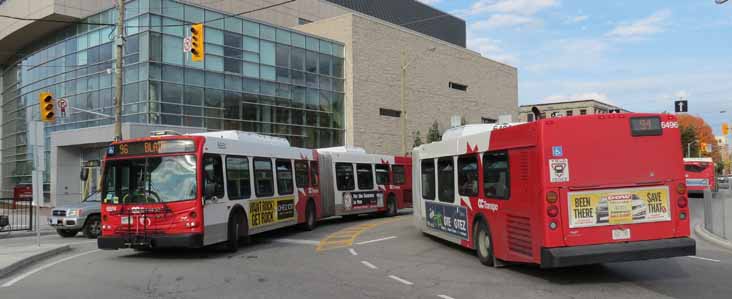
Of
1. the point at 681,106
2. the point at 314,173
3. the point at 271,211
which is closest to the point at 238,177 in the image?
the point at 271,211

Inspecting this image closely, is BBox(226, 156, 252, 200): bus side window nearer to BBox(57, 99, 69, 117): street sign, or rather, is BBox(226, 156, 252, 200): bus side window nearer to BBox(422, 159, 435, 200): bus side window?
BBox(422, 159, 435, 200): bus side window

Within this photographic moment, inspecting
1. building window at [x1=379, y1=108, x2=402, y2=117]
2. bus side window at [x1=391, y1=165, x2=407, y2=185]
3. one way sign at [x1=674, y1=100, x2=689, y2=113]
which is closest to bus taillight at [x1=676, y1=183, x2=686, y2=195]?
bus side window at [x1=391, y1=165, x2=407, y2=185]

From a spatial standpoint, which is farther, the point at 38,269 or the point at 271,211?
the point at 271,211

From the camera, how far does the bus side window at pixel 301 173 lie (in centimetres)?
1799

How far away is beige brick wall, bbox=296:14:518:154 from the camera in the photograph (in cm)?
4259

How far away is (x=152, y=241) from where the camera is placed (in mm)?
11844

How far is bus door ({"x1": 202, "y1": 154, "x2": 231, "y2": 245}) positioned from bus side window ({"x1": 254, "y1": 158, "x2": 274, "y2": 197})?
1788 millimetres

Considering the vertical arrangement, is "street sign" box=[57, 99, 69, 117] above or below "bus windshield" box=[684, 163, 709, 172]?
above

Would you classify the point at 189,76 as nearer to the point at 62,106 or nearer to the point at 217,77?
the point at 217,77

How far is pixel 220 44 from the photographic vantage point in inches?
1325

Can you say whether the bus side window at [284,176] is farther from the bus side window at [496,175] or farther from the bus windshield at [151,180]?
the bus side window at [496,175]

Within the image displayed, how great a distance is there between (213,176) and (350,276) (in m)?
4.55

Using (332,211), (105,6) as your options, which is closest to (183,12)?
(105,6)

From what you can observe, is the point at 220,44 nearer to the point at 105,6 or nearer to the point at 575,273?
the point at 105,6
